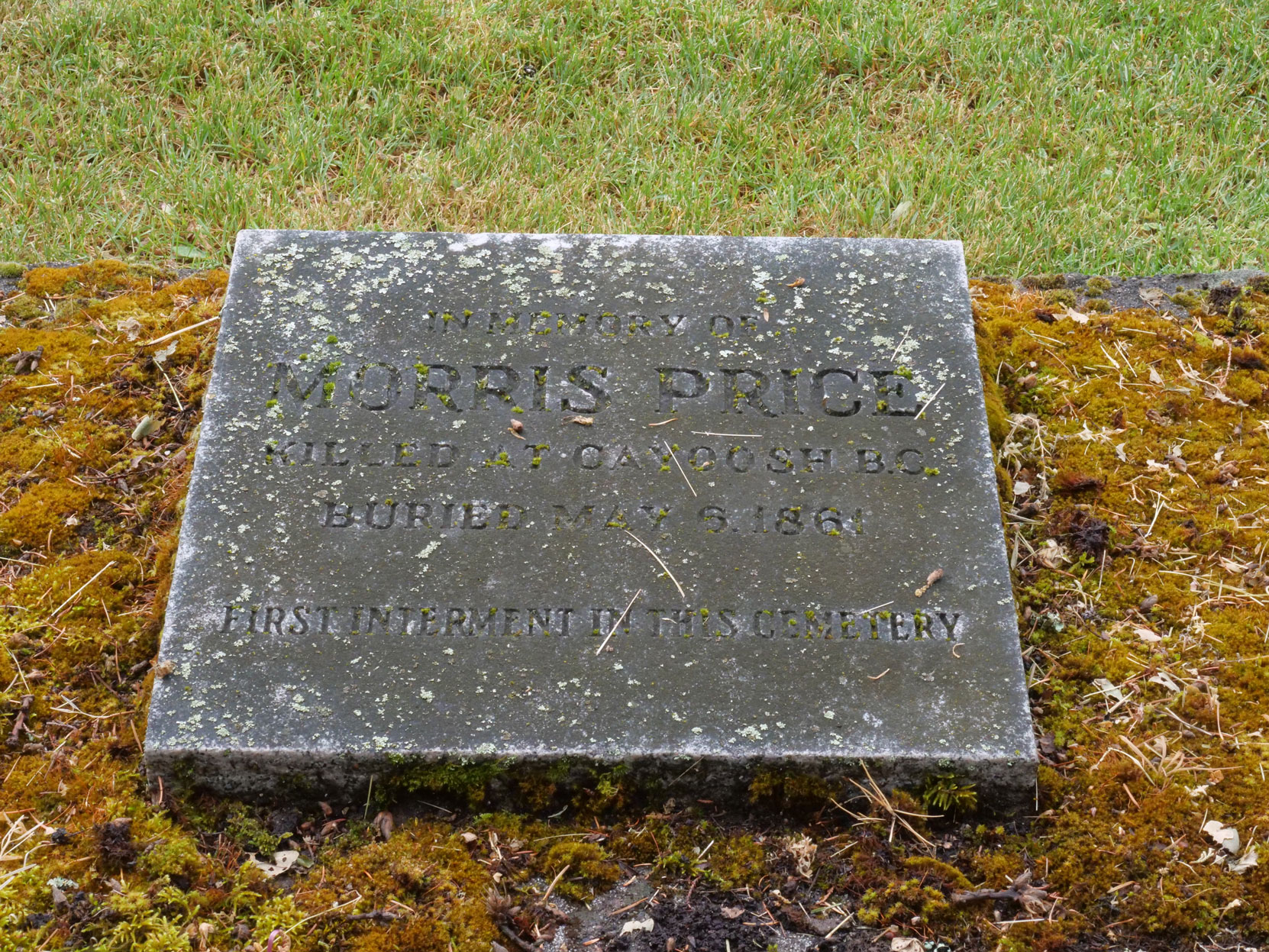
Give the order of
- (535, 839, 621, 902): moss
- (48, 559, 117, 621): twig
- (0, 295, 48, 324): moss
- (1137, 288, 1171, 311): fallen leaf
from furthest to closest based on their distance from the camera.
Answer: (1137, 288, 1171, 311): fallen leaf, (0, 295, 48, 324): moss, (48, 559, 117, 621): twig, (535, 839, 621, 902): moss

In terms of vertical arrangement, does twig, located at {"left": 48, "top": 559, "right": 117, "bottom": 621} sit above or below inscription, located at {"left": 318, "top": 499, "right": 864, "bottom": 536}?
below

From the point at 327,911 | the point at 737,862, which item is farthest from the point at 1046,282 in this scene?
the point at 327,911

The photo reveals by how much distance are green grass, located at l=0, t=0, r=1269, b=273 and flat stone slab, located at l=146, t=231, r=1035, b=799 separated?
1401 millimetres

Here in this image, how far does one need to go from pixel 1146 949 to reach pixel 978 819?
0.43 meters

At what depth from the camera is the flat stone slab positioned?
2.58 meters

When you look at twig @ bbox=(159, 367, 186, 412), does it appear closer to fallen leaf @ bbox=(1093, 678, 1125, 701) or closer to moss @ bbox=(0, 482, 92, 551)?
moss @ bbox=(0, 482, 92, 551)

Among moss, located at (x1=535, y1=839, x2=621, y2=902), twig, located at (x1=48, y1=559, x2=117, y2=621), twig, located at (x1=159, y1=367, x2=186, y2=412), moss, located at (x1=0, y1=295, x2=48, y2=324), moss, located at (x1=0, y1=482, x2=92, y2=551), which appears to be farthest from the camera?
moss, located at (x1=0, y1=295, x2=48, y2=324)

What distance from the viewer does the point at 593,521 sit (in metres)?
2.89

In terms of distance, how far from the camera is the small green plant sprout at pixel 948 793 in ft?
8.48

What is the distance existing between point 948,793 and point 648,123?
140 inches

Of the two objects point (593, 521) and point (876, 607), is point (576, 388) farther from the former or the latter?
point (876, 607)

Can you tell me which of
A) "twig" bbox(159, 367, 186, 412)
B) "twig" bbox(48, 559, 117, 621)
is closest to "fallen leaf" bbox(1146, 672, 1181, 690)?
"twig" bbox(48, 559, 117, 621)

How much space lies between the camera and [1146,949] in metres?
2.40

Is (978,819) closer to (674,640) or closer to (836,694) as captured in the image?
(836,694)
